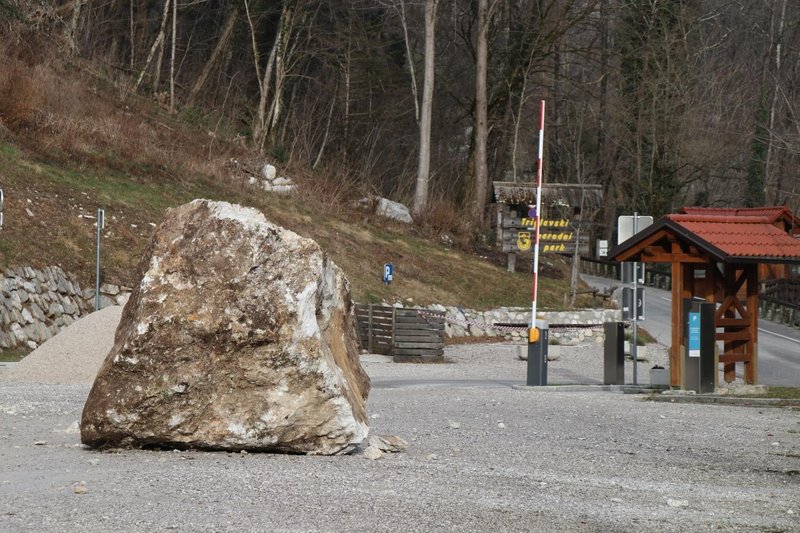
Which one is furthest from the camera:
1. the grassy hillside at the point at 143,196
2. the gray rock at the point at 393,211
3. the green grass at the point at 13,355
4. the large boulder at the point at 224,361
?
the gray rock at the point at 393,211

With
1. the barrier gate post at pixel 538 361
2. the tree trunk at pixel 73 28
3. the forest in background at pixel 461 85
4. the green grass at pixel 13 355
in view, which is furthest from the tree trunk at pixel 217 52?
the barrier gate post at pixel 538 361

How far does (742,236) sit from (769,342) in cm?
1872

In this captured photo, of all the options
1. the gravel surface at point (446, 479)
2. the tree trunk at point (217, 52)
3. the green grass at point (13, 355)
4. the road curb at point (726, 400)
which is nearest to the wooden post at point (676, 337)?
the road curb at point (726, 400)

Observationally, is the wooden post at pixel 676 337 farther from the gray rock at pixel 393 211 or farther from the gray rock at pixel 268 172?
the gray rock at pixel 393 211

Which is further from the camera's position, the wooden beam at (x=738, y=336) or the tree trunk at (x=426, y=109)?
the tree trunk at (x=426, y=109)

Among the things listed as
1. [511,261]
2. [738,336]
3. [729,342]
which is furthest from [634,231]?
[511,261]

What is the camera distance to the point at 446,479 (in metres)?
9.20

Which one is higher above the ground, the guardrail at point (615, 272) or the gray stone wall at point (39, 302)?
the guardrail at point (615, 272)

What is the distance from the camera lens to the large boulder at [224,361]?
985cm

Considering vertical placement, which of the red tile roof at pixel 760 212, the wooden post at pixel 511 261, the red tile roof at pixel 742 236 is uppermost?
the red tile roof at pixel 760 212

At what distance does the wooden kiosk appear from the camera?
1884 cm

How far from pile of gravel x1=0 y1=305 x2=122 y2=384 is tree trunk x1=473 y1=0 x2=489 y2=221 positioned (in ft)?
101

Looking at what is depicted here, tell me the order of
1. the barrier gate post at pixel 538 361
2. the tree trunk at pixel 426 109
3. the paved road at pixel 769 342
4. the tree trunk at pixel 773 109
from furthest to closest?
the tree trunk at pixel 773 109
the tree trunk at pixel 426 109
the paved road at pixel 769 342
the barrier gate post at pixel 538 361

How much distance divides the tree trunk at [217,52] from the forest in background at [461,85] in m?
0.15
